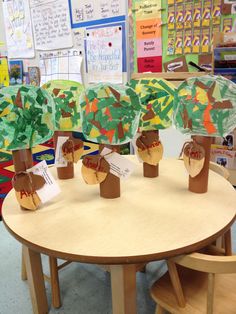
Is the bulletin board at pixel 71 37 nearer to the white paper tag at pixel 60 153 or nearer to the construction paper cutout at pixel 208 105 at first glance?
the white paper tag at pixel 60 153

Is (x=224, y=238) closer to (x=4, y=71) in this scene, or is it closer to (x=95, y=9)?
(x=95, y=9)

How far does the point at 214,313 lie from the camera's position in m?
0.85

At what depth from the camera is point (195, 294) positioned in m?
0.92

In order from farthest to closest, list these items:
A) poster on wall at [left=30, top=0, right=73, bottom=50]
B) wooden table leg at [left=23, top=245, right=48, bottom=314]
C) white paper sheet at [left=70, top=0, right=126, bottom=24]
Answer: poster on wall at [left=30, top=0, right=73, bottom=50] < white paper sheet at [left=70, top=0, right=126, bottom=24] < wooden table leg at [left=23, top=245, right=48, bottom=314]

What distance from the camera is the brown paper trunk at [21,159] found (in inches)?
38.5

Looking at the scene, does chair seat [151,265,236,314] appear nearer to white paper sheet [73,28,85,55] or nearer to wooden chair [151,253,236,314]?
wooden chair [151,253,236,314]

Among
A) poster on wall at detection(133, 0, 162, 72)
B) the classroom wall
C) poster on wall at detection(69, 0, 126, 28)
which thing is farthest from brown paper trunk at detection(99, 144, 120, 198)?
poster on wall at detection(69, 0, 126, 28)

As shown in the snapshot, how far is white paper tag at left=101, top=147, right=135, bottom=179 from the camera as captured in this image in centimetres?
101

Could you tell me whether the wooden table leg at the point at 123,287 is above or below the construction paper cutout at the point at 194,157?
below

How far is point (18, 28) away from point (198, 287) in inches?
165

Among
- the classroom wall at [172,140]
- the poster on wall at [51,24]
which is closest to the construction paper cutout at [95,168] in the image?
the classroom wall at [172,140]

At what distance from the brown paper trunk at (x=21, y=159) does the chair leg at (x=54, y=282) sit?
520mm

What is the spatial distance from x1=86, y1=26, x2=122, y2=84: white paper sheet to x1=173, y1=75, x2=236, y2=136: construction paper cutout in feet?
7.13

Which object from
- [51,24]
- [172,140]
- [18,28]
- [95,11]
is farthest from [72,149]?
[18,28]
